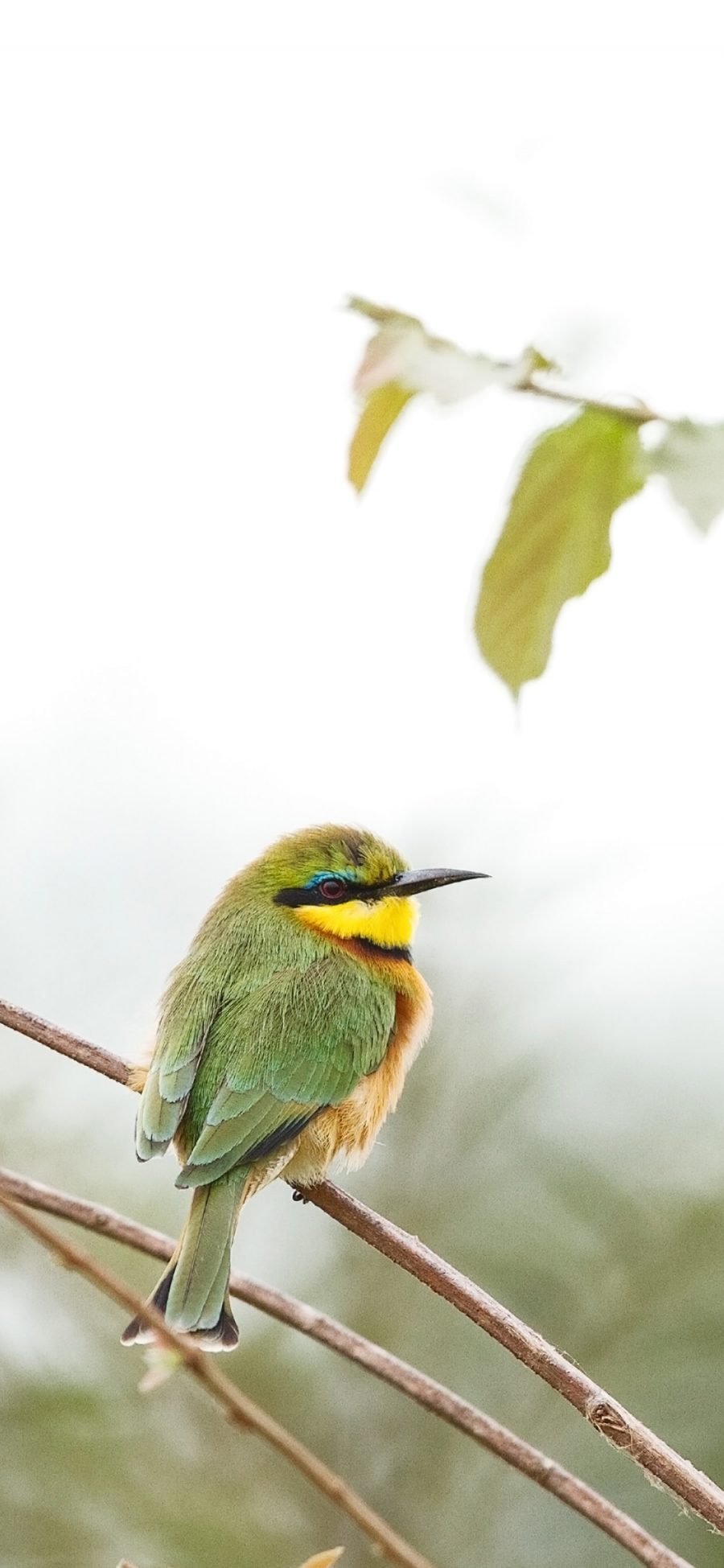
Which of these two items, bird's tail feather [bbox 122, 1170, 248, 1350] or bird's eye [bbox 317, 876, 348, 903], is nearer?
bird's tail feather [bbox 122, 1170, 248, 1350]

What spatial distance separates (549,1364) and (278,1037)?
0.97 meters

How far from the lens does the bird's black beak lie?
2684 mm

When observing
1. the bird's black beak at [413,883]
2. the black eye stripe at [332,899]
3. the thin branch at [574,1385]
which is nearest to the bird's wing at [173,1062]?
the black eye stripe at [332,899]

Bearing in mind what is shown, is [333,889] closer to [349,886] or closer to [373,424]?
[349,886]

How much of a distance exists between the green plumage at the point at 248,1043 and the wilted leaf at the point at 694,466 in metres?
1.26

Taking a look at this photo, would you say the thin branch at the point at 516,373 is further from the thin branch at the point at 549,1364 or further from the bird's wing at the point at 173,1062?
the bird's wing at the point at 173,1062

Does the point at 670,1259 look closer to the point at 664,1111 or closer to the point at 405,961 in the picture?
the point at 664,1111

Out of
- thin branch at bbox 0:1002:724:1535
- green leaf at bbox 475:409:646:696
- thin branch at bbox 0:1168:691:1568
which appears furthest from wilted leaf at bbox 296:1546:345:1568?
green leaf at bbox 475:409:646:696

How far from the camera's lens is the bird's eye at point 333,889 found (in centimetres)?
276

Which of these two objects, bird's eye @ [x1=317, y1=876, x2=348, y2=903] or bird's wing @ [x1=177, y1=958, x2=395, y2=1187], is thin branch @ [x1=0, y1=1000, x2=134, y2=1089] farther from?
bird's eye @ [x1=317, y1=876, x2=348, y2=903]

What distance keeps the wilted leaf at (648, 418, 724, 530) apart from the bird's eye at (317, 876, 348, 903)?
5.47ft

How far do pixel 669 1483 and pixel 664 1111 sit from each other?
2.07 m

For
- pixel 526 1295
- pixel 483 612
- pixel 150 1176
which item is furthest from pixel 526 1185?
pixel 483 612

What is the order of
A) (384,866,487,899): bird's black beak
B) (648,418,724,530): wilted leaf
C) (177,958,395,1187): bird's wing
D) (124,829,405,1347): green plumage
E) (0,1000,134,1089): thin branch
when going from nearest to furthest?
1. (648,418,724,530): wilted leaf
2. (0,1000,134,1089): thin branch
3. (124,829,405,1347): green plumage
4. (177,958,395,1187): bird's wing
5. (384,866,487,899): bird's black beak
